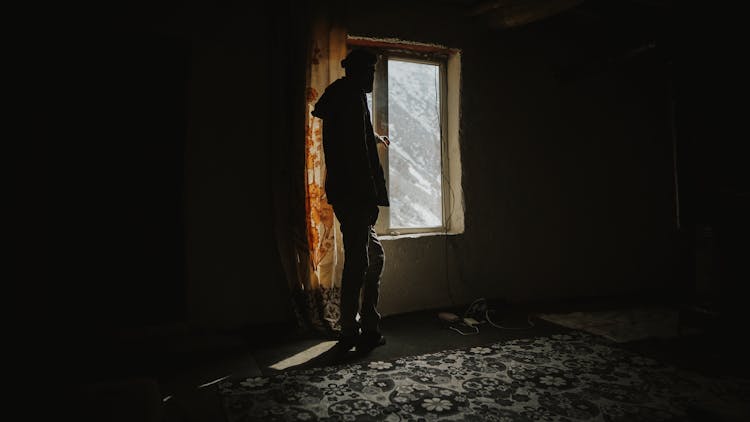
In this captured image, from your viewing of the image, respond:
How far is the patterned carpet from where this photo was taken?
168 centimetres

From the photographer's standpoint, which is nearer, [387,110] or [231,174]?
[231,174]

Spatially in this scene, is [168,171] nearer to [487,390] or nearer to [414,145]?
[414,145]

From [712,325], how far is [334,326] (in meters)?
2.19

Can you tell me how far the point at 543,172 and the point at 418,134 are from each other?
47.3 inches

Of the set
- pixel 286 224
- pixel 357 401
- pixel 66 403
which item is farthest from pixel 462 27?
pixel 66 403

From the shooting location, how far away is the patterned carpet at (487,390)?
66.2 inches

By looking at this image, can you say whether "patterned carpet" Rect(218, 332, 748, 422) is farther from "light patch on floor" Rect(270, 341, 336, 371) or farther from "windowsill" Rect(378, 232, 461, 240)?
"windowsill" Rect(378, 232, 461, 240)

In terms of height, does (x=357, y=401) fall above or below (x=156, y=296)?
below

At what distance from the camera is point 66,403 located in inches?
48.5

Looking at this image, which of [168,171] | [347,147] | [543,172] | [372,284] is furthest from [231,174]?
[543,172]

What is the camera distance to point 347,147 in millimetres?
2426

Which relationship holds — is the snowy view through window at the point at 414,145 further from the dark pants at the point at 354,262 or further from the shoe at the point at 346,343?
the shoe at the point at 346,343

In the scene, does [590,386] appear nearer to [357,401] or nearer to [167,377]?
[357,401]

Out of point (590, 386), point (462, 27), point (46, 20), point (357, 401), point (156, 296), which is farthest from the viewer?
point (462, 27)
